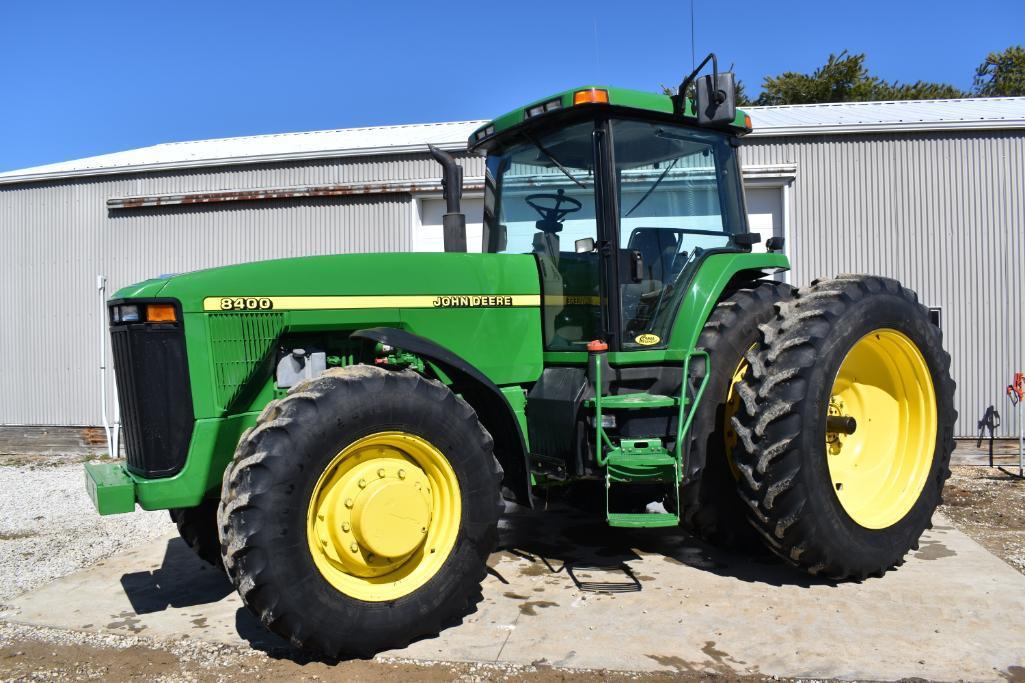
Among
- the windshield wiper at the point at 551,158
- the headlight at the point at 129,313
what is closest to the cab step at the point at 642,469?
the windshield wiper at the point at 551,158

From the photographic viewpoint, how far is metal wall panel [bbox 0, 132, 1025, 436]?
9.02 metres

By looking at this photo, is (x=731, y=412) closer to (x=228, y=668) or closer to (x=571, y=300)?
(x=571, y=300)

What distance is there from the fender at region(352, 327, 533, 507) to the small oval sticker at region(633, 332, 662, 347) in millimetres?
885

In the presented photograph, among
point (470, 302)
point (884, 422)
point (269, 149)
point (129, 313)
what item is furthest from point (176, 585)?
point (269, 149)

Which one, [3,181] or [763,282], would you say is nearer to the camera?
[763,282]

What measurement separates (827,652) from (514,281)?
2.49 meters

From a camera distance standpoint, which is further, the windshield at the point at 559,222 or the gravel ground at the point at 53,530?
the gravel ground at the point at 53,530

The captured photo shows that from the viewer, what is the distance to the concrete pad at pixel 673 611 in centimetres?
359

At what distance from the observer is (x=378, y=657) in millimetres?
3641

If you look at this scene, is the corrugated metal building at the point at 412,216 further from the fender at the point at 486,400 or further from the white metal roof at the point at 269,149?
the fender at the point at 486,400

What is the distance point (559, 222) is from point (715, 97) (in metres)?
1.12

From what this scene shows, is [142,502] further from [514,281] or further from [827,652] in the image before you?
[827,652]

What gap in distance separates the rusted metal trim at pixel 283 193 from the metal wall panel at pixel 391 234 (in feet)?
0.35

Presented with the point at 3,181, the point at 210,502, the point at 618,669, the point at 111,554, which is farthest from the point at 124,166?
the point at 618,669
